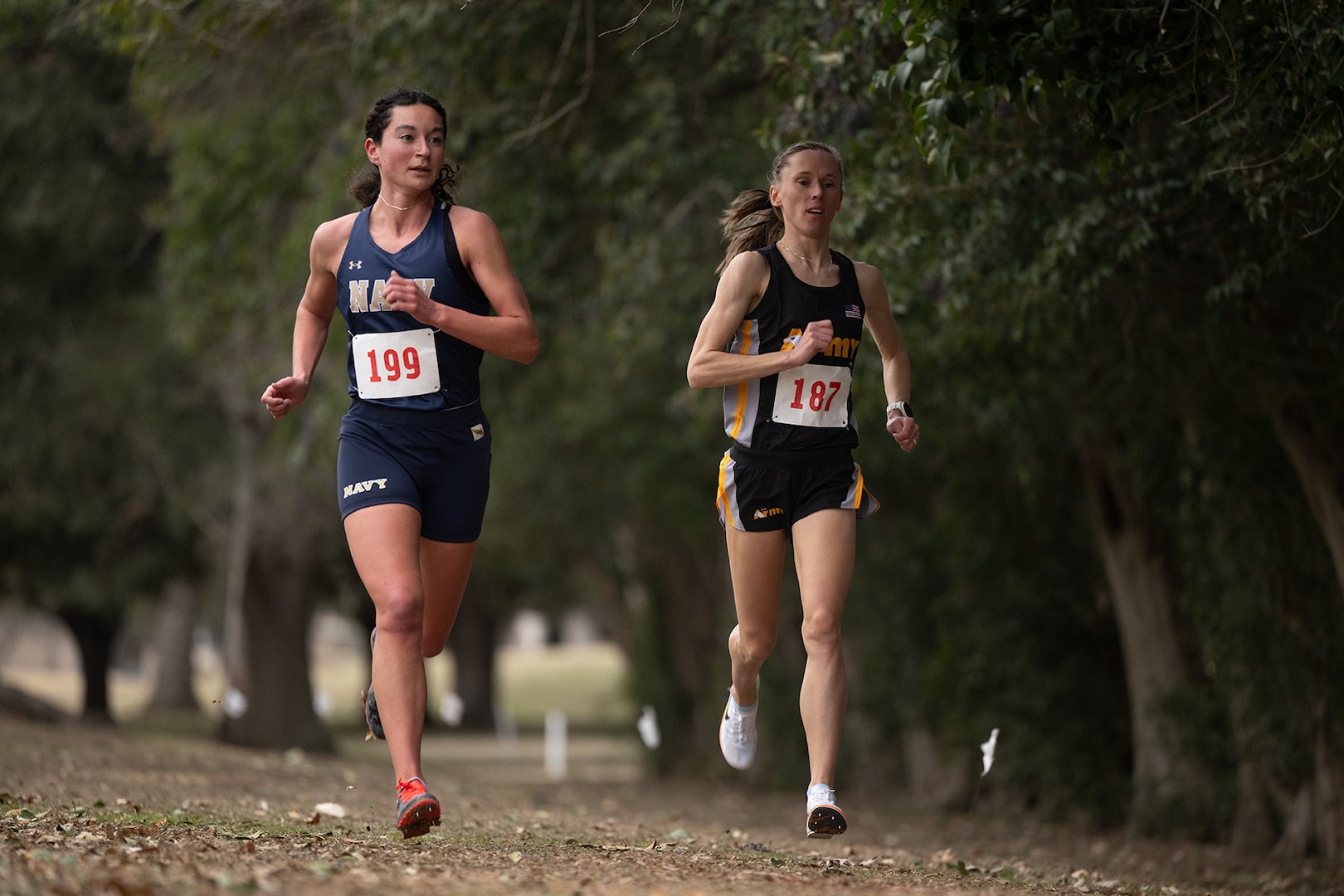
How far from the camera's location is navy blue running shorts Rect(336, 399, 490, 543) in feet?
19.6

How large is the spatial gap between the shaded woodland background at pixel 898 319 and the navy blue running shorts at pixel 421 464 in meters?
1.85

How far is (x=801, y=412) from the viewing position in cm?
625

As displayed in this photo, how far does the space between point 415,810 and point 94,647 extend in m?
30.8

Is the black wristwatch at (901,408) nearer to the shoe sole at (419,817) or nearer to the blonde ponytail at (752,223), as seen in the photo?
the blonde ponytail at (752,223)

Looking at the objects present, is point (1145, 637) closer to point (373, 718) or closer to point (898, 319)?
point (898, 319)

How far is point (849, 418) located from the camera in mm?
6371

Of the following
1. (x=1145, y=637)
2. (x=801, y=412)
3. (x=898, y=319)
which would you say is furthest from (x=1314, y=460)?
(x=801, y=412)

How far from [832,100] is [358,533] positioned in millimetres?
4172

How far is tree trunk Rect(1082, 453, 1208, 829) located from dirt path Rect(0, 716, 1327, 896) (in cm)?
59

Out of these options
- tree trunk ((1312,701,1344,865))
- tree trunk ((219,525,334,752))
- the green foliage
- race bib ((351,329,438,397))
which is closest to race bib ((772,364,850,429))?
race bib ((351,329,438,397))

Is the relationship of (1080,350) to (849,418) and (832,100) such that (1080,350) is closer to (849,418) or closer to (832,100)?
(832,100)

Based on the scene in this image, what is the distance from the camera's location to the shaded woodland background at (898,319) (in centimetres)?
817

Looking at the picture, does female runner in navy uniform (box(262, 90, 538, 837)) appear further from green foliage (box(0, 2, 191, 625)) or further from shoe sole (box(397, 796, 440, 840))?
green foliage (box(0, 2, 191, 625))

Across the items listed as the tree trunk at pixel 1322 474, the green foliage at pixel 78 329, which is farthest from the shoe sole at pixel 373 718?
the green foliage at pixel 78 329
